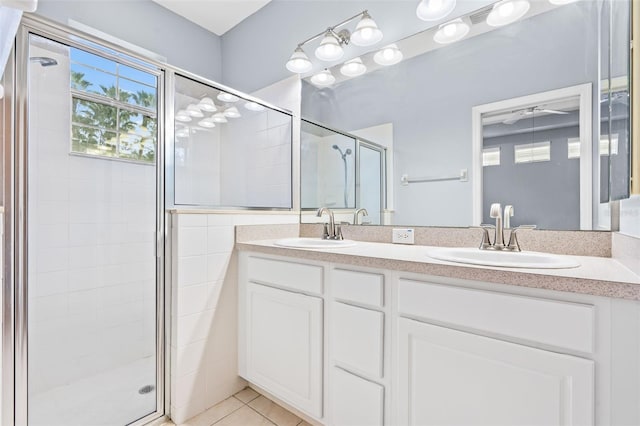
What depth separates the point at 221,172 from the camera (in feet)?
7.30

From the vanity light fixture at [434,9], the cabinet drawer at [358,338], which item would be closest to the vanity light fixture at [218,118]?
the vanity light fixture at [434,9]

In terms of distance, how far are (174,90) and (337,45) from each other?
0.98 m

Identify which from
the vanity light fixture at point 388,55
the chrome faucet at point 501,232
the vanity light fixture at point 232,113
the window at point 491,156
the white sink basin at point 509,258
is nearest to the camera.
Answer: the white sink basin at point 509,258

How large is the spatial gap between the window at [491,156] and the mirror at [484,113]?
0.02 metres

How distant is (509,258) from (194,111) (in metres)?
1.89

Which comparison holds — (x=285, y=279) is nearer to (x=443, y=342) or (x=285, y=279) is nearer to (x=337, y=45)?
(x=443, y=342)

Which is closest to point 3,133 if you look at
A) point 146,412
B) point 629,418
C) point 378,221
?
point 146,412

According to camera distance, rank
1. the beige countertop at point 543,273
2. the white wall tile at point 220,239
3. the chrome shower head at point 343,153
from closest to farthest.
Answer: the beige countertop at point 543,273 < the white wall tile at point 220,239 < the chrome shower head at point 343,153

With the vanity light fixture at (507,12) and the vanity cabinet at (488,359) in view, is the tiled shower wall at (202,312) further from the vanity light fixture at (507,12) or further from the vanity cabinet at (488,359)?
the vanity light fixture at (507,12)

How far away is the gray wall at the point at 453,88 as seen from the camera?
4.17 ft

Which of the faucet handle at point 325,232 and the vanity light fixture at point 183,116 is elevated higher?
the vanity light fixture at point 183,116

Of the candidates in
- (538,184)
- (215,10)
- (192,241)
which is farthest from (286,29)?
(538,184)

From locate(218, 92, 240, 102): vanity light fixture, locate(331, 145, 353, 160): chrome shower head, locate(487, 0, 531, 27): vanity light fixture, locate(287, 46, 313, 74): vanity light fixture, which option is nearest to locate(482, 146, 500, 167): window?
locate(487, 0, 531, 27): vanity light fixture

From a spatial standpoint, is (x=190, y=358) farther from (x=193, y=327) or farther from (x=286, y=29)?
(x=286, y=29)
